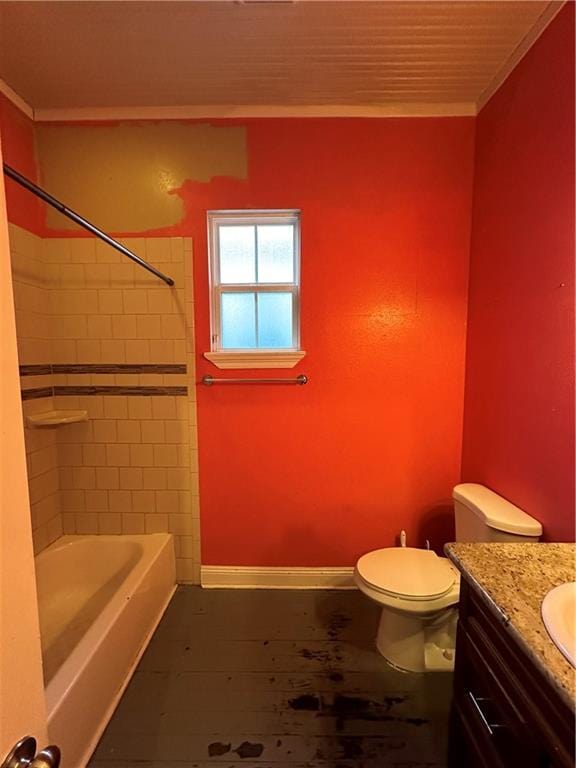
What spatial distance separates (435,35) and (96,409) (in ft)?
7.53

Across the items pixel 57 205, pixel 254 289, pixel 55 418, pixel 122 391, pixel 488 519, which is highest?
pixel 57 205

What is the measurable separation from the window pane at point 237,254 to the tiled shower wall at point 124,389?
0.20 metres

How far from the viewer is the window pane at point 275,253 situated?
1.99m

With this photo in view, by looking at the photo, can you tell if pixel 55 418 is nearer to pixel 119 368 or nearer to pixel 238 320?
pixel 119 368

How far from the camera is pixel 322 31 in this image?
1388 millimetres

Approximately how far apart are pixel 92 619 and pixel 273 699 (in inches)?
38.6

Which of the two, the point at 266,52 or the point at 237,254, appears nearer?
the point at 266,52

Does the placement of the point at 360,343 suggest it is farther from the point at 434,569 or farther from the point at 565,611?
the point at 565,611

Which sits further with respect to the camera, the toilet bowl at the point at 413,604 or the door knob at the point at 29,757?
the toilet bowl at the point at 413,604

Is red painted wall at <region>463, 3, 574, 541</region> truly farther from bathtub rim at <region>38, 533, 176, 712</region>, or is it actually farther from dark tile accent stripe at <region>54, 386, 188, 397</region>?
bathtub rim at <region>38, 533, 176, 712</region>

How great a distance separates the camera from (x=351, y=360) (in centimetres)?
195

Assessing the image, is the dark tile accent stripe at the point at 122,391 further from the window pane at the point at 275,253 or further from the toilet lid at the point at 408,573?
the toilet lid at the point at 408,573

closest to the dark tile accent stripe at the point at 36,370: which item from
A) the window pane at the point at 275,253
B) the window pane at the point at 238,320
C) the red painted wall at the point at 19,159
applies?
the red painted wall at the point at 19,159

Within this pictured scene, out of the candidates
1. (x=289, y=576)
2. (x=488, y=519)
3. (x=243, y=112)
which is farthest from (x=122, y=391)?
(x=488, y=519)
